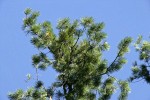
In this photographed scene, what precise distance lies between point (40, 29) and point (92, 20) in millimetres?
1136

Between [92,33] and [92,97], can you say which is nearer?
[92,97]

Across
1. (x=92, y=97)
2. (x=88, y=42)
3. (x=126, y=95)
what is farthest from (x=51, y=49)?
(x=126, y=95)

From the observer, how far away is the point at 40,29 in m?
7.77

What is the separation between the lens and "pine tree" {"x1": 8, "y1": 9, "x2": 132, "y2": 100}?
691 cm

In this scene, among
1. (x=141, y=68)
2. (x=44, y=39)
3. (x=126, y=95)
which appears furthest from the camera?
(x=44, y=39)

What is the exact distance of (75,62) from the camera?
709cm

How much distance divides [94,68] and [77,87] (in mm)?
534

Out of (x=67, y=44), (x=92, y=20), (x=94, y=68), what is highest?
(x=92, y=20)

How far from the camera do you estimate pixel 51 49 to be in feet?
24.1

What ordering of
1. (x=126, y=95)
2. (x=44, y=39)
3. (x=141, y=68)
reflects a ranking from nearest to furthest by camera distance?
(x=141, y=68), (x=126, y=95), (x=44, y=39)

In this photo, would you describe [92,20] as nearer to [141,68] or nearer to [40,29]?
[40,29]

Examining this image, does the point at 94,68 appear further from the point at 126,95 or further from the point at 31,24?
the point at 31,24

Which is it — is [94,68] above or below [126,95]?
above

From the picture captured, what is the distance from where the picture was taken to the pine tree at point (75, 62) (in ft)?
22.7
